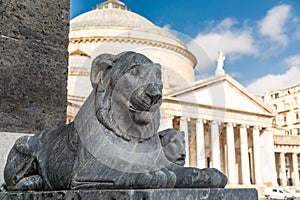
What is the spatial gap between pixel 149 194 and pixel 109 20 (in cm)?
4762

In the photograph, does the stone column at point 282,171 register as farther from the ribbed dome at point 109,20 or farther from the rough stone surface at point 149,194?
the rough stone surface at point 149,194

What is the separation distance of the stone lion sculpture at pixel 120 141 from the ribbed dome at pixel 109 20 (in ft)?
141

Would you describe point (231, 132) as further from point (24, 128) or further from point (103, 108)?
point (103, 108)

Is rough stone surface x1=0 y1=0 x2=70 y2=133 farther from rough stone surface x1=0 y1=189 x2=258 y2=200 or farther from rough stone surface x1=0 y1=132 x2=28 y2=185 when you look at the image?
rough stone surface x1=0 y1=189 x2=258 y2=200

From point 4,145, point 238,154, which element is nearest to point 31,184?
point 4,145

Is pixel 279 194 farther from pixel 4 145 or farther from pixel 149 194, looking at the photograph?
pixel 149 194

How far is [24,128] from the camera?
22.2 feet

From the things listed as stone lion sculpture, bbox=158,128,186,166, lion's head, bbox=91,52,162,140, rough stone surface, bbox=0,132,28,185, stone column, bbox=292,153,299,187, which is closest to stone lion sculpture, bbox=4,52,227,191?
lion's head, bbox=91,52,162,140

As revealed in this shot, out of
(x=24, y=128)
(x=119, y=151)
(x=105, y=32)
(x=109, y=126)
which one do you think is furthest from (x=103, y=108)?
(x=105, y=32)

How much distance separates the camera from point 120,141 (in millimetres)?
2900

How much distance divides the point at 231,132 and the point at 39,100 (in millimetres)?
35285

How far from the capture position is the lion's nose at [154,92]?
280cm

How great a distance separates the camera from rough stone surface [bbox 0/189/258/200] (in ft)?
8.34

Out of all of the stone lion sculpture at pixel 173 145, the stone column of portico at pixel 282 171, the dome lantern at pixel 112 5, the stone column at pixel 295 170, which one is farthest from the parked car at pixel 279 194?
the dome lantern at pixel 112 5
